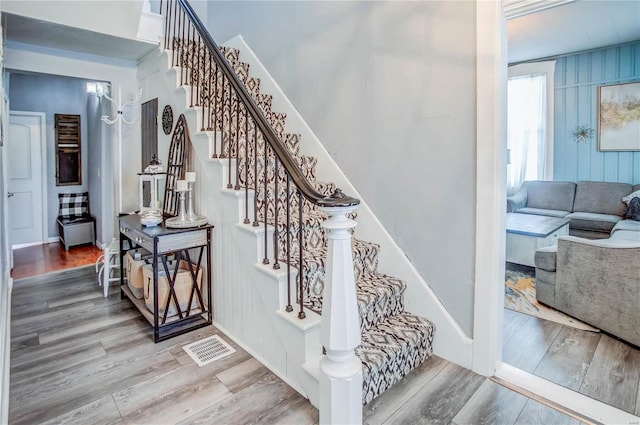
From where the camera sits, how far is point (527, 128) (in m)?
6.17

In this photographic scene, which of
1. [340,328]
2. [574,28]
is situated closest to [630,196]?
[574,28]

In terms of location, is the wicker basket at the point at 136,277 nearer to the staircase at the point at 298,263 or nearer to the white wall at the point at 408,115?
the staircase at the point at 298,263

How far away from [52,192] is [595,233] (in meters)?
8.32

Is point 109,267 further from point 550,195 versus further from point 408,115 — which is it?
point 550,195

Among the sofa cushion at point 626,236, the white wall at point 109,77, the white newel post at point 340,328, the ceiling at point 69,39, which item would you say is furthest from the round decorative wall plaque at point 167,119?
the sofa cushion at point 626,236

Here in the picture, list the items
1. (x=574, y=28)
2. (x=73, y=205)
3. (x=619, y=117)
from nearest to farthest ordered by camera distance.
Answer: (x=574, y=28) → (x=619, y=117) → (x=73, y=205)

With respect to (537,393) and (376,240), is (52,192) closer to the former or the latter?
(376,240)

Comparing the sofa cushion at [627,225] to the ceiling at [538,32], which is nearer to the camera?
the ceiling at [538,32]

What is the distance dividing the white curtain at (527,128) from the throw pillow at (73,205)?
726cm

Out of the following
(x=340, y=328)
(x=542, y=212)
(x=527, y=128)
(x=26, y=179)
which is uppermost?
(x=527, y=128)

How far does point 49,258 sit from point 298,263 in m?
4.46

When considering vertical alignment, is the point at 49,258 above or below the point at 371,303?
below

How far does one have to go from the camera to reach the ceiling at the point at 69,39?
120 inches

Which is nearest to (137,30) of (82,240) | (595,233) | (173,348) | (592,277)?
(173,348)
